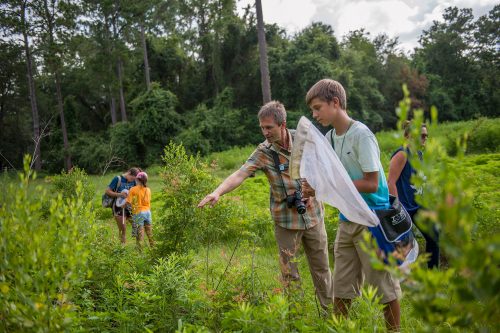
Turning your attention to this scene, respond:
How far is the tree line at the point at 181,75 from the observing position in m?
27.1

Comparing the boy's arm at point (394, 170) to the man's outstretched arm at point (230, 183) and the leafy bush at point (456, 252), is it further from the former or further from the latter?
the leafy bush at point (456, 252)

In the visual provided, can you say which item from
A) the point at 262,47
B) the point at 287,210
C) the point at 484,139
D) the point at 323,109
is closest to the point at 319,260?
the point at 287,210

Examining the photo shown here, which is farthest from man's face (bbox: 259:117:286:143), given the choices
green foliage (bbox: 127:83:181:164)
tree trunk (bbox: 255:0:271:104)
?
green foliage (bbox: 127:83:181:164)

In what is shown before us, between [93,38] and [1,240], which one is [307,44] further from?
[1,240]

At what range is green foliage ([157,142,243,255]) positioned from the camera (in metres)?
3.67

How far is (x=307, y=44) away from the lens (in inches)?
1167

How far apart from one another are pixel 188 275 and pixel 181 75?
3492cm

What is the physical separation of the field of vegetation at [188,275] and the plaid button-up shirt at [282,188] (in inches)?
14.7

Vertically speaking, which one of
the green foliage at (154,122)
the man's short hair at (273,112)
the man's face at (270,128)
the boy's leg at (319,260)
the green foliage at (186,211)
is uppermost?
the green foliage at (154,122)

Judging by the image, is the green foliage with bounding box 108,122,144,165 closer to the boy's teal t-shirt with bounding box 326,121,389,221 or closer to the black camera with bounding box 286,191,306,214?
the black camera with bounding box 286,191,306,214

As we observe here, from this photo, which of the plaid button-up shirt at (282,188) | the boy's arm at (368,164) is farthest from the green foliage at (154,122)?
the boy's arm at (368,164)

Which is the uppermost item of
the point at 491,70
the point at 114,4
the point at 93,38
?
the point at 114,4

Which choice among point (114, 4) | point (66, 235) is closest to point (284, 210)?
point (66, 235)

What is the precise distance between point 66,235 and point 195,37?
3791cm
